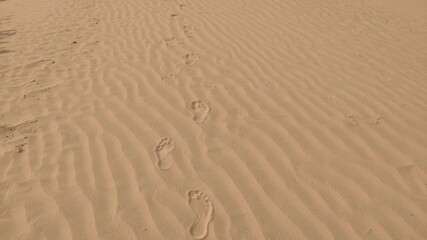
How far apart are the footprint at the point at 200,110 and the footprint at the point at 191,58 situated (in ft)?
3.12

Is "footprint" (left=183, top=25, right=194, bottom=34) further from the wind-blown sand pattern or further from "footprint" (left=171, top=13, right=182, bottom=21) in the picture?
"footprint" (left=171, top=13, right=182, bottom=21)

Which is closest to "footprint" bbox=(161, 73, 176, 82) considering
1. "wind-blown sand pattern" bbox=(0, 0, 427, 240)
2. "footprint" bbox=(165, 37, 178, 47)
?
"wind-blown sand pattern" bbox=(0, 0, 427, 240)

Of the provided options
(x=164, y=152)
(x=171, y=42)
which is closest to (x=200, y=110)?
(x=164, y=152)

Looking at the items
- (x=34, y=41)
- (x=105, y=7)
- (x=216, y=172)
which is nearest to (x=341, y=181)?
(x=216, y=172)

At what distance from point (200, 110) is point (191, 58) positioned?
1273 mm

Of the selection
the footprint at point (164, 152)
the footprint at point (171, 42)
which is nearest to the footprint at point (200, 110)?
the footprint at point (164, 152)

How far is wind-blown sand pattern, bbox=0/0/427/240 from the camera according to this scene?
2393 mm

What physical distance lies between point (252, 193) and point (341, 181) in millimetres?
704

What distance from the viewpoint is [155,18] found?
19.5 ft

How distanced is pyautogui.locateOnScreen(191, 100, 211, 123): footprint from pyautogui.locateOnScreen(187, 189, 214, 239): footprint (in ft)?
2.98

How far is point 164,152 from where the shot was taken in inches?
115

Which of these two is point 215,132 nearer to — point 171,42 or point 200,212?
point 200,212

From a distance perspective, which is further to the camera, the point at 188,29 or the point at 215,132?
the point at 188,29

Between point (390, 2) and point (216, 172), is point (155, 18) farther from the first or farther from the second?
point (390, 2)
